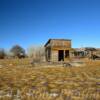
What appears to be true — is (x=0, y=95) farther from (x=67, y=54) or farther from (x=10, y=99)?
(x=67, y=54)

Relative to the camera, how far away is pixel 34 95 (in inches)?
297

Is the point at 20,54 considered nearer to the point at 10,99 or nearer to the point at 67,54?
the point at 67,54

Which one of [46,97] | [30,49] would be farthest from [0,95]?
[30,49]

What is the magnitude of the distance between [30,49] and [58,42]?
8396 cm

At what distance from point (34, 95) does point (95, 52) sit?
44776 millimetres

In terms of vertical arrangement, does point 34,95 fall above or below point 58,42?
below

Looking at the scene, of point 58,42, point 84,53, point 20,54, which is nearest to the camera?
point 58,42

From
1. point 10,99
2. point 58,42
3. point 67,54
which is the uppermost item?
point 58,42

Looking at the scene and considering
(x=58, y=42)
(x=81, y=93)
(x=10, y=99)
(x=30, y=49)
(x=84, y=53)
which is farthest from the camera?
(x=30, y=49)

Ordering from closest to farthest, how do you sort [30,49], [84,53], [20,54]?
[84,53]
[20,54]
[30,49]

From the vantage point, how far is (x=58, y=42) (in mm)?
34750

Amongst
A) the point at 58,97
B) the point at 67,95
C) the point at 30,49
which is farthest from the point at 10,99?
the point at 30,49

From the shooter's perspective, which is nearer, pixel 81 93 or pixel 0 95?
pixel 0 95

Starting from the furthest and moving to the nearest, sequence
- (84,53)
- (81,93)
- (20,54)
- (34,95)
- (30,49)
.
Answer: (30,49) → (20,54) → (84,53) → (81,93) → (34,95)
